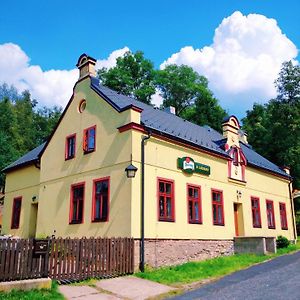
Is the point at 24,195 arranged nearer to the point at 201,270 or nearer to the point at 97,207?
the point at 97,207

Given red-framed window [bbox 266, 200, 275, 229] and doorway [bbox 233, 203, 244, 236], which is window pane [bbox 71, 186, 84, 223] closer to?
doorway [bbox 233, 203, 244, 236]

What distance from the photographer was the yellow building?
15773 millimetres

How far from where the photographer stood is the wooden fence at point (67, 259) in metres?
10.5

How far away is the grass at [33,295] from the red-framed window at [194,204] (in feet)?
29.2

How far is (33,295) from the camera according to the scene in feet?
30.8

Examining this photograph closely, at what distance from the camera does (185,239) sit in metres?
17.0

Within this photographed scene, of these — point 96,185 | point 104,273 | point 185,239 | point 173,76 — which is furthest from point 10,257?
point 173,76

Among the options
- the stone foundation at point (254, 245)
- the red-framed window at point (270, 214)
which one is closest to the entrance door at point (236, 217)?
the stone foundation at point (254, 245)

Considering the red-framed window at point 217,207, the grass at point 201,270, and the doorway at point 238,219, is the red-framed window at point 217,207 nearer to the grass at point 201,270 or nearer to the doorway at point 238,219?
the grass at point 201,270

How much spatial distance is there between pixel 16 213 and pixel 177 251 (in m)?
12.6

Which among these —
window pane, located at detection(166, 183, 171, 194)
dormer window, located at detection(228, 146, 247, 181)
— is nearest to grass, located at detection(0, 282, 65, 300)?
window pane, located at detection(166, 183, 171, 194)

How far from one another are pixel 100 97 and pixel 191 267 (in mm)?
9158

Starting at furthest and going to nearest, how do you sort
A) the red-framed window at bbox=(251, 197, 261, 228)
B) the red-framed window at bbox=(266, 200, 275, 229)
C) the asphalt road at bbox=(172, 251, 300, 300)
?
the red-framed window at bbox=(266, 200, 275, 229)
the red-framed window at bbox=(251, 197, 261, 228)
the asphalt road at bbox=(172, 251, 300, 300)

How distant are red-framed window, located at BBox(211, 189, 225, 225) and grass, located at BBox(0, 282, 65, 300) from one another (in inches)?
435
